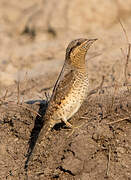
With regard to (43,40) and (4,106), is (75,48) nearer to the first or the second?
(4,106)

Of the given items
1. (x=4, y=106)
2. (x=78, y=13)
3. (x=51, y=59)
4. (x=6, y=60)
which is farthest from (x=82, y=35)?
(x=4, y=106)

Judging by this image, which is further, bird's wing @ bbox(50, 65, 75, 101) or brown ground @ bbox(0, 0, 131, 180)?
bird's wing @ bbox(50, 65, 75, 101)

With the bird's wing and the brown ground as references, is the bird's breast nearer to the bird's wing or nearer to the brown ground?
the bird's wing

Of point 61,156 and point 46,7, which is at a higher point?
point 46,7

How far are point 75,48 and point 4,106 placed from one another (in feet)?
4.75

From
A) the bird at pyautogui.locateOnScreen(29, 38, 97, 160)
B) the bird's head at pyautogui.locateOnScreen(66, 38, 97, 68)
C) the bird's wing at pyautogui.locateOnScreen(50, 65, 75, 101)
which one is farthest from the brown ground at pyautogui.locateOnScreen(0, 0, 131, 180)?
the bird's head at pyautogui.locateOnScreen(66, 38, 97, 68)

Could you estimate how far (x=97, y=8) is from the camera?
11.0m

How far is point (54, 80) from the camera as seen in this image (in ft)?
25.8

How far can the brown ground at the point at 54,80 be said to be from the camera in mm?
4559

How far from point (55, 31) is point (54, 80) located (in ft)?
11.3

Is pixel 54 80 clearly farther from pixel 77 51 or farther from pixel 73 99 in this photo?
pixel 73 99

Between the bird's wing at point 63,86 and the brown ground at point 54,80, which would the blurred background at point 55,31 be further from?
the bird's wing at point 63,86

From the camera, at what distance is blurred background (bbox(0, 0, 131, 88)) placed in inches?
375

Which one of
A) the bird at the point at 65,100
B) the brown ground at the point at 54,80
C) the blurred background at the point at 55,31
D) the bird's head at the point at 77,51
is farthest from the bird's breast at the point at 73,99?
the blurred background at the point at 55,31
